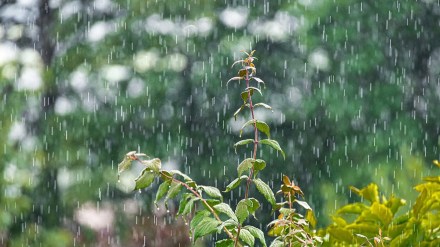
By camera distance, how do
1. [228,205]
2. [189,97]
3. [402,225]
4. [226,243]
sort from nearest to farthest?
1. [228,205]
2. [226,243]
3. [402,225]
4. [189,97]

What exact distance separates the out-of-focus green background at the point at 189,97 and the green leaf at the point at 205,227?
216 inches

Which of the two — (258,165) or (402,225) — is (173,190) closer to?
(258,165)

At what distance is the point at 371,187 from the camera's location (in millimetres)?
1863

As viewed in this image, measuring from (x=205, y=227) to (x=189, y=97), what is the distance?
6.07 metres

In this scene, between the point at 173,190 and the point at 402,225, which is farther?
the point at 402,225

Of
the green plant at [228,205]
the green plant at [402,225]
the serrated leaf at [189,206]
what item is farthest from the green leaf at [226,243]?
the green plant at [402,225]

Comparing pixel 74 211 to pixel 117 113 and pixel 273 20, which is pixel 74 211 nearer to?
pixel 117 113

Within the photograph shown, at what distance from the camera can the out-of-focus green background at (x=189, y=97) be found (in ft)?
23.6

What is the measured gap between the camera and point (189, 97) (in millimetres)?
7504

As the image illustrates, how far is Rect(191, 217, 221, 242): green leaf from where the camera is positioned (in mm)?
1433

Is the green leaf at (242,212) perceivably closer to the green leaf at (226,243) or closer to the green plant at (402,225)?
the green leaf at (226,243)

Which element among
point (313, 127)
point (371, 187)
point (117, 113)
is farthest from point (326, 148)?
point (371, 187)

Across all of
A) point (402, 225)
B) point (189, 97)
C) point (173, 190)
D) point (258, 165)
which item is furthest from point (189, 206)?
point (189, 97)

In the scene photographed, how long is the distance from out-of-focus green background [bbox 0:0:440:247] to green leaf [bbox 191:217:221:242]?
18.0 feet
